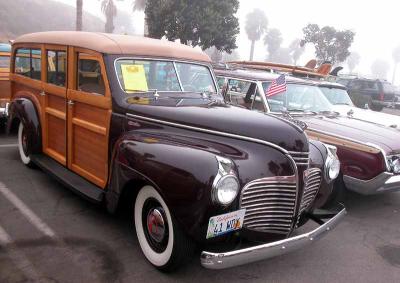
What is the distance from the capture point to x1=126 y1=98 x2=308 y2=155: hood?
3.06 meters

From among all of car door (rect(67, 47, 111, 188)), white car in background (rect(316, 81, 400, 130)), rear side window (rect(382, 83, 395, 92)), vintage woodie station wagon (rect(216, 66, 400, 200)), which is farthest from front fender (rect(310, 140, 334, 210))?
rear side window (rect(382, 83, 395, 92))

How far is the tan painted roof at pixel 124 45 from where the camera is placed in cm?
386

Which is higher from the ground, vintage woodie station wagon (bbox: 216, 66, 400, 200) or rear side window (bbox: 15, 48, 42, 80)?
rear side window (bbox: 15, 48, 42, 80)

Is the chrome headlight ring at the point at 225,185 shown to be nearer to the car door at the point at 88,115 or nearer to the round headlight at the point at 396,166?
the car door at the point at 88,115

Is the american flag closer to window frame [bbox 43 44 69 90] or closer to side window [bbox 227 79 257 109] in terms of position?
side window [bbox 227 79 257 109]

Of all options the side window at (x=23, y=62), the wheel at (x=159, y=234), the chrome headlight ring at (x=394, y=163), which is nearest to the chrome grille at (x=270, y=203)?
the wheel at (x=159, y=234)

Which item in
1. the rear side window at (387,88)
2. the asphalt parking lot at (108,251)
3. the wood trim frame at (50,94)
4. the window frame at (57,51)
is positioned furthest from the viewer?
the rear side window at (387,88)

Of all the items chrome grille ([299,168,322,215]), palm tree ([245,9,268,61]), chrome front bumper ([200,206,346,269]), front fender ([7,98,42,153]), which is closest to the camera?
chrome front bumper ([200,206,346,269])

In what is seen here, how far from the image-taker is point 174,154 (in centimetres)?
294

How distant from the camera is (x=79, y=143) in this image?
4242 mm

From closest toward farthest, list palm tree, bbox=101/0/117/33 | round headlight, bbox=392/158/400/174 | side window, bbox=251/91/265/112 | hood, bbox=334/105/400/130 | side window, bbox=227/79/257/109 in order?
round headlight, bbox=392/158/400/174 → side window, bbox=251/91/265/112 → side window, bbox=227/79/257/109 → hood, bbox=334/105/400/130 → palm tree, bbox=101/0/117/33

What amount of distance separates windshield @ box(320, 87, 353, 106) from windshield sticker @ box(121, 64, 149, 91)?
4423 millimetres

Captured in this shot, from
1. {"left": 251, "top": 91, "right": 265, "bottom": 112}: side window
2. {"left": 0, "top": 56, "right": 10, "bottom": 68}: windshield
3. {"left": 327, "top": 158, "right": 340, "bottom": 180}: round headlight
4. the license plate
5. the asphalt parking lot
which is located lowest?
the asphalt parking lot

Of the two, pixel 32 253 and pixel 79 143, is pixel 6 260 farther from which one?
pixel 79 143
